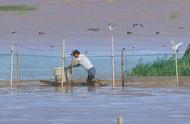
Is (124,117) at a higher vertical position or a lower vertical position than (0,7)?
lower

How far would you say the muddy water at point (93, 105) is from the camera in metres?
21.7

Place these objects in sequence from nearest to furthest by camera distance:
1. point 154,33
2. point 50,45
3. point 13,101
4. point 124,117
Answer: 1. point 124,117
2. point 13,101
3. point 50,45
4. point 154,33

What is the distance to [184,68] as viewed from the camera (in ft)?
111

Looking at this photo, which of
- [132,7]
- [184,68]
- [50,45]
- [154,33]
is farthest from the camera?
[132,7]

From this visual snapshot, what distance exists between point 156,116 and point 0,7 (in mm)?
33858

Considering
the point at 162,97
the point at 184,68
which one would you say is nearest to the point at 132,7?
the point at 184,68

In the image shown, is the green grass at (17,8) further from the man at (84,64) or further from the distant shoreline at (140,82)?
the man at (84,64)

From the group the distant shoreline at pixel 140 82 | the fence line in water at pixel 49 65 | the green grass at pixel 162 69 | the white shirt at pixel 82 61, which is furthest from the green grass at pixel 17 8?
the white shirt at pixel 82 61

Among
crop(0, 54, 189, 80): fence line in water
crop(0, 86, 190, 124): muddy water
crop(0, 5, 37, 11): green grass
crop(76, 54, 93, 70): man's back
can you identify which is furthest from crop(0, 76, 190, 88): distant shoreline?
crop(0, 5, 37, 11): green grass

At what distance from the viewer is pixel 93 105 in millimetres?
24656

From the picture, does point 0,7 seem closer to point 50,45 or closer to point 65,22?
point 65,22

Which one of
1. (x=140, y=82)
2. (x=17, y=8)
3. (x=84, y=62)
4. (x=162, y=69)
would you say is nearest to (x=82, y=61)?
(x=84, y=62)

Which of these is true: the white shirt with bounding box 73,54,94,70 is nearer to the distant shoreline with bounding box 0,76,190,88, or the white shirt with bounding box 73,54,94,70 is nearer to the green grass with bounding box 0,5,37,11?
the distant shoreline with bounding box 0,76,190,88

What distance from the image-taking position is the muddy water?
21734mm
